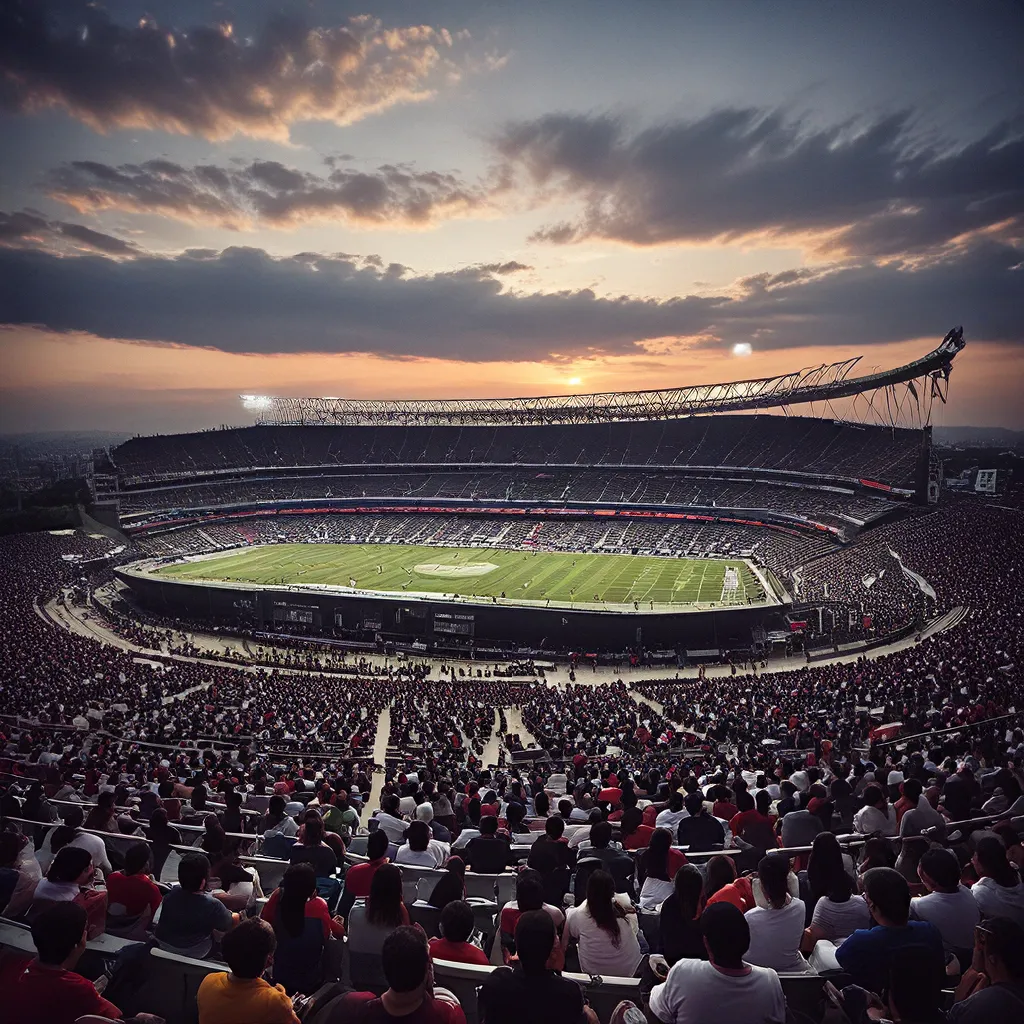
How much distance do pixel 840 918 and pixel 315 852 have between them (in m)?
4.97

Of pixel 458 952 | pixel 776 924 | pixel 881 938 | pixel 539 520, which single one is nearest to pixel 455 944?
pixel 458 952

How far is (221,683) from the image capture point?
107 ft

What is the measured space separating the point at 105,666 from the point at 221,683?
605 cm

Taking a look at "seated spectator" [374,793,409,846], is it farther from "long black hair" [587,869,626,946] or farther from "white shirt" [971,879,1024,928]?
"white shirt" [971,879,1024,928]

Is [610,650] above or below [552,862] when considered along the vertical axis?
below

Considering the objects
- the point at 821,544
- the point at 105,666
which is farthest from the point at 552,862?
the point at 821,544

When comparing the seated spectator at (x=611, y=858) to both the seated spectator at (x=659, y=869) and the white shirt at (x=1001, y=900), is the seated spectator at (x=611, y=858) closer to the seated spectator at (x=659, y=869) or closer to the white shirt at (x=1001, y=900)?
the seated spectator at (x=659, y=869)

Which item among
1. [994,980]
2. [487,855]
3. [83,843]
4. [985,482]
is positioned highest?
[985,482]

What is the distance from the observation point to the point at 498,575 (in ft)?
195

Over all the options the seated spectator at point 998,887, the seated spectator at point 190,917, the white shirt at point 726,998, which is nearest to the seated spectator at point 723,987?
the white shirt at point 726,998

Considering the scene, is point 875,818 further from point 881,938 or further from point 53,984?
point 53,984

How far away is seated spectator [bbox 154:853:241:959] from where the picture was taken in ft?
17.5

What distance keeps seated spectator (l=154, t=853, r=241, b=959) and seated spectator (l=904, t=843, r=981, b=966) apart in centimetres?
555

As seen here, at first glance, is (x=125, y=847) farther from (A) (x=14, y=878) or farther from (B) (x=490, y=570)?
(B) (x=490, y=570)
